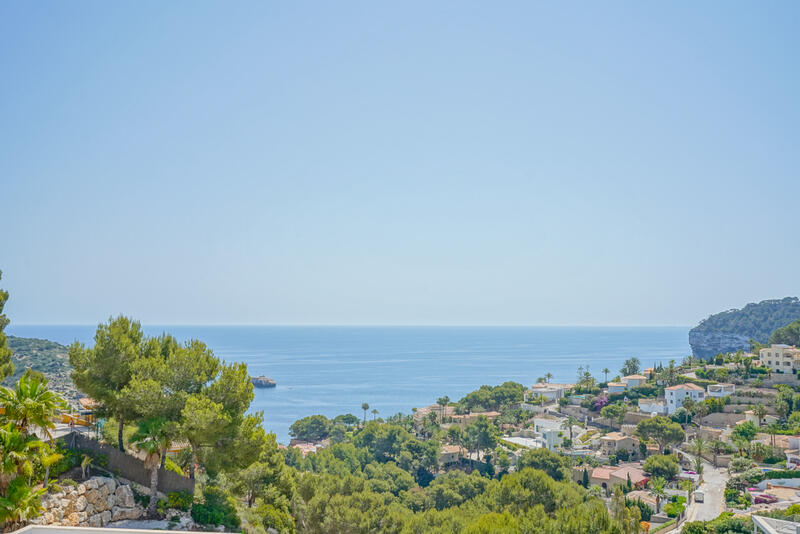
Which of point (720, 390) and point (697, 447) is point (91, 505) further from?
point (720, 390)

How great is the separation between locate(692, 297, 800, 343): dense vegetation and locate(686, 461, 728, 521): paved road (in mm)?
132583

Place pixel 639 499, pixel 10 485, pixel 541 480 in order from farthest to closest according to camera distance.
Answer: pixel 639 499 → pixel 541 480 → pixel 10 485

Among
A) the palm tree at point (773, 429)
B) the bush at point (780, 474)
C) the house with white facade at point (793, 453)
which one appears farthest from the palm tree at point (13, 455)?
the palm tree at point (773, 429)

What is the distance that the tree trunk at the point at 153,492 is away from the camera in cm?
1628

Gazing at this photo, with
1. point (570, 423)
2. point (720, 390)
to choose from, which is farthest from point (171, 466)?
point (720, 390)

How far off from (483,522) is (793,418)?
145 feet

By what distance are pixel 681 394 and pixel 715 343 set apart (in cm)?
11486

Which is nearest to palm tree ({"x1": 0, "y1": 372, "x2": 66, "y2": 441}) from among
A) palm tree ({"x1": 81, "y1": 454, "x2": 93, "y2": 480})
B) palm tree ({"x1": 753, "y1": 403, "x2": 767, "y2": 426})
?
palm tree ({"x1": 81, "y1": 454, "x2": 93, "y2": 480})

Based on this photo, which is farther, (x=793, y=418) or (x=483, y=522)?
(x=793, y=418)

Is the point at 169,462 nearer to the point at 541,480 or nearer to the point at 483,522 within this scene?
the point at 483,522

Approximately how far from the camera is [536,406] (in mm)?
72875

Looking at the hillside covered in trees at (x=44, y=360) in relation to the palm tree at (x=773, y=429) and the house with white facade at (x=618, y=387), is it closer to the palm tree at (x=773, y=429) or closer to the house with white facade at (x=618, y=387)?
the house with white facade at (x=618, y=387)

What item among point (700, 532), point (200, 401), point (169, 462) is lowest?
point (700, 532)

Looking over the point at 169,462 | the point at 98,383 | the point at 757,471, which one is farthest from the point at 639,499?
the point at 98,383
